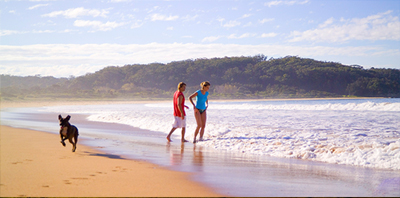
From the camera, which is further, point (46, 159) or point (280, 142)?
point (280, 142)

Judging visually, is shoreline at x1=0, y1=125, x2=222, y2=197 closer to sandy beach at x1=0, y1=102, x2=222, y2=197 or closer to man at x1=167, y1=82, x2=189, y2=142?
sandy beach at x1=0, y1=102, x2=222, y2=197

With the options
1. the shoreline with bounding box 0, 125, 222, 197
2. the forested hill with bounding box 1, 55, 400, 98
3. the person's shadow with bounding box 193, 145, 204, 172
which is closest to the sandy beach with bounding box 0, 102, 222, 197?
the shoreline with bounding box 0, 125, 222, 197

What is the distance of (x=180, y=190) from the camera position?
12.0ft

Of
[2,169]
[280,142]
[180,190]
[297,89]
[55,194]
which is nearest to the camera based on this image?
[55,194]

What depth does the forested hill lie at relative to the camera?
72938mm

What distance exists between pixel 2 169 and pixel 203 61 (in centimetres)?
8039

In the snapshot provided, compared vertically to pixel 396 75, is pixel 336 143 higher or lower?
lower

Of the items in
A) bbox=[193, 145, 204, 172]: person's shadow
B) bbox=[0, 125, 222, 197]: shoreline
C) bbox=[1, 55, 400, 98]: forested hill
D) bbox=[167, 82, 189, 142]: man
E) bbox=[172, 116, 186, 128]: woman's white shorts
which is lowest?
bbox=[193, 145, 204, 172]: person's shadow

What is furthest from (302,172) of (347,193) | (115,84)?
(115,84)

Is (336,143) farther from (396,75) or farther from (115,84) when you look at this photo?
(396,75)

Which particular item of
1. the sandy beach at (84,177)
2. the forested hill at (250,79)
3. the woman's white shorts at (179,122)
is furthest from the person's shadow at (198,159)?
the forested hill at (250,79)

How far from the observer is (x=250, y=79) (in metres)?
75.9

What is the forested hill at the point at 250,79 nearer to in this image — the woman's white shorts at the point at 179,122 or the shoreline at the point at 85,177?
the woman's white shorts at the point at 179,122

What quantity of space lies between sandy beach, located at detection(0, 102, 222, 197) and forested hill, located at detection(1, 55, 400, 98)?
210 ft
